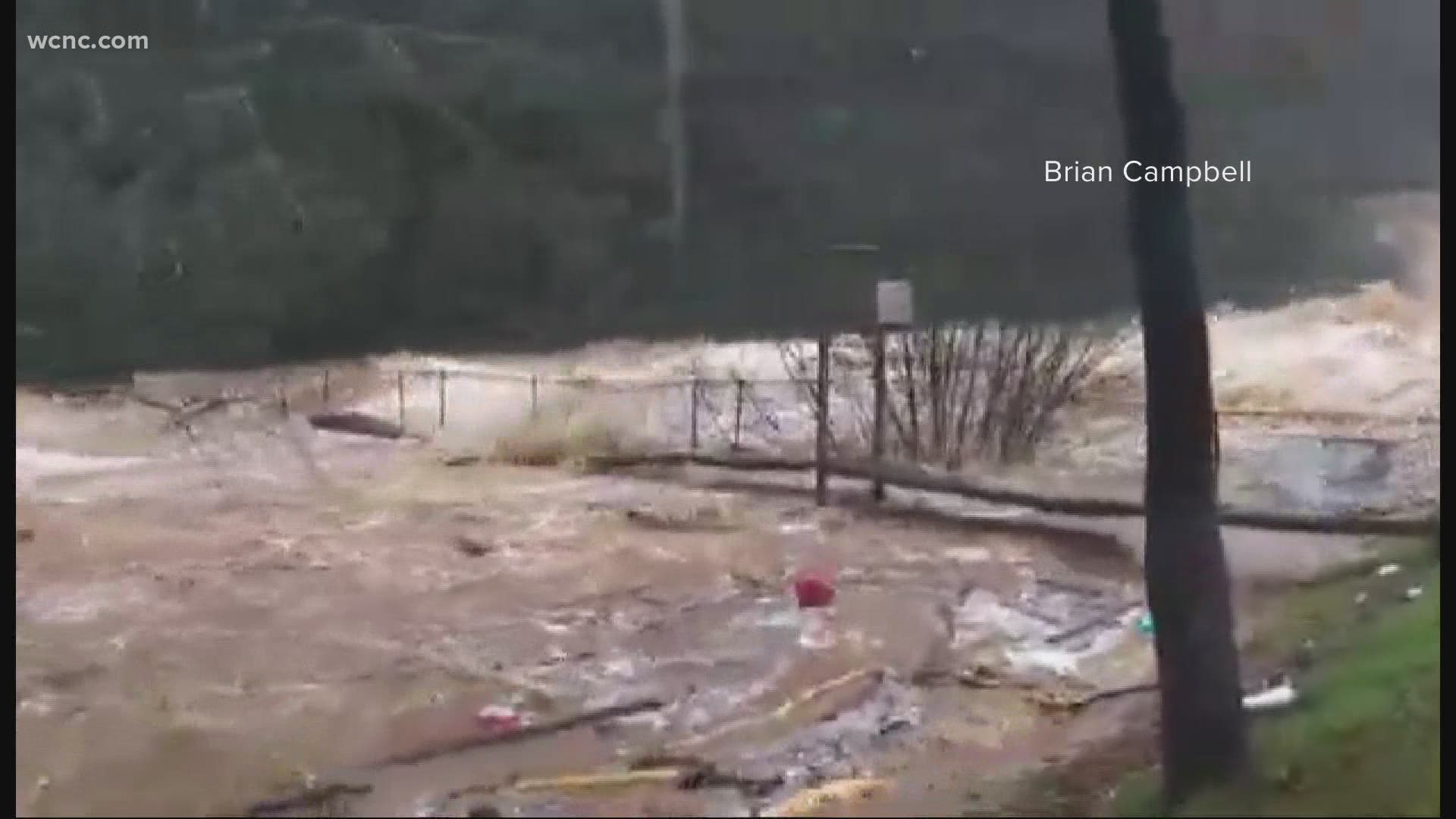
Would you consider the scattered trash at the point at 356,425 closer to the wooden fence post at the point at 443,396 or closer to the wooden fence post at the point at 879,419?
the wooden fence post at the point at 443,396

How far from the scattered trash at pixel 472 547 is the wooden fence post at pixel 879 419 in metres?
0.36

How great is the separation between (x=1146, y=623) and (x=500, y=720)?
0.57m

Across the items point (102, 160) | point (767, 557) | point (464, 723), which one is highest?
point (102, 160)

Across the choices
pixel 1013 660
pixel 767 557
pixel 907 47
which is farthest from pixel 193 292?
pixel 1013 660

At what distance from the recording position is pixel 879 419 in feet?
5.94

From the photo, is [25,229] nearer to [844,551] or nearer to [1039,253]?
[844,551]

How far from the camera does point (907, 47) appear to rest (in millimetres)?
1784

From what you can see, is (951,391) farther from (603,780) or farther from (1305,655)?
(603,780)

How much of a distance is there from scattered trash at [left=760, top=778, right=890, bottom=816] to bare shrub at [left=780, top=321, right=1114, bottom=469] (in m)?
0.33

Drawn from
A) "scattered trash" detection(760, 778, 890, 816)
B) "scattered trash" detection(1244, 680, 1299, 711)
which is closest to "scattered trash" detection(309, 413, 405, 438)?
"scattered trash" detection(760, 778, 890, 816)

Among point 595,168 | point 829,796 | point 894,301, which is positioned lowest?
point 829,796

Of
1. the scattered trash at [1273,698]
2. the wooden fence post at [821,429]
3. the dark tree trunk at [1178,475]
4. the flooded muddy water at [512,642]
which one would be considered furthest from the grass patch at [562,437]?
the scattered trash at [1273,698]

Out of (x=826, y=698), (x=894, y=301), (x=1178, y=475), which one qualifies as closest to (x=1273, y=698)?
(x=1178, y=475)

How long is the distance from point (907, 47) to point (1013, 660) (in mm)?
574
